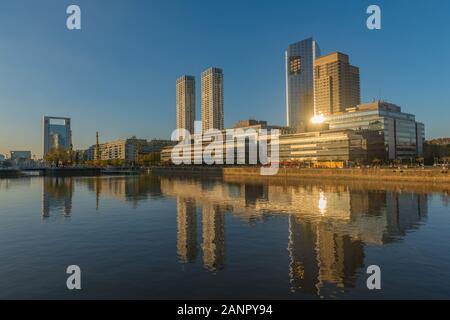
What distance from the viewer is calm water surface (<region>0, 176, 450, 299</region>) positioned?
19703 millimetres

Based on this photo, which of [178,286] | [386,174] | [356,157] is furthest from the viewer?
[356,157]

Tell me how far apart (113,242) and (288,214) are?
2472 cm

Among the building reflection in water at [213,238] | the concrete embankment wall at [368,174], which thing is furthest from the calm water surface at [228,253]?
the concrete embankment wall at [368,174]

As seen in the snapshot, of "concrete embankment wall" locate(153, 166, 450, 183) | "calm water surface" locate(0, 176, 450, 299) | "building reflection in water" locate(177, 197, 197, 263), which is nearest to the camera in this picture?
"calm water surface" locate(0, 176, 450, 299)

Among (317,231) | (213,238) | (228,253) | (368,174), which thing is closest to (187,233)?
(213,238)

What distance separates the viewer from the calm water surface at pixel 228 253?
19703 millimetres

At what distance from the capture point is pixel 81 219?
147ft

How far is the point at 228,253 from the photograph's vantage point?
27.5m

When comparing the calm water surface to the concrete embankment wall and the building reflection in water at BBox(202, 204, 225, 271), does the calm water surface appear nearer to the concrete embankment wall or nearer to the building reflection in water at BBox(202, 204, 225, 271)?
the building reflection in water at BBox(202, 204, 225, 271)

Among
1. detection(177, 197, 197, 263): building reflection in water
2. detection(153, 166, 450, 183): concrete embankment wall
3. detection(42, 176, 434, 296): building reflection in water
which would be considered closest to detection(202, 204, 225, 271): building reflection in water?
detection(42, 176, 434, 296): building reflection in water
